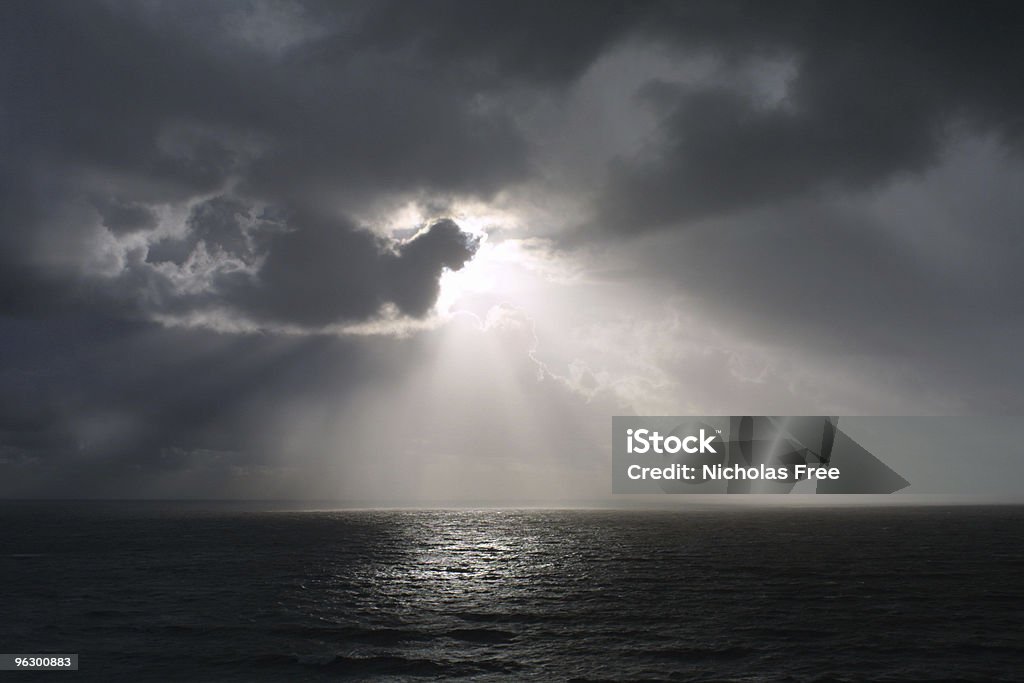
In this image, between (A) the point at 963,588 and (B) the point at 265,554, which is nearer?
(A) the point at 963,588

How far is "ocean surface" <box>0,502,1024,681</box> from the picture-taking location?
35750 millimetres

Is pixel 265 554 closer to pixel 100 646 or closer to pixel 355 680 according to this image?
pixel 100 646

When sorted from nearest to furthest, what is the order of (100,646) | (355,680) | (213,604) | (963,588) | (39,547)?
1. (355,680)
2. (100,646)
3. (213,604)
4. (963,588)
5. (39,547)

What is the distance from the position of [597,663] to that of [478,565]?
49.9m

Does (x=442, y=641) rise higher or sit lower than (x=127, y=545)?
higher

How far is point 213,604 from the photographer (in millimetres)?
53750

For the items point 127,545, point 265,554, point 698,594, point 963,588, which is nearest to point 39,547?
point 127,545

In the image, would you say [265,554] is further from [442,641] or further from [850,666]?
[850,666]

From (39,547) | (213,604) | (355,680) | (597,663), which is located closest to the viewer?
(355,680)

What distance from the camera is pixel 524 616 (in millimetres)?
49406

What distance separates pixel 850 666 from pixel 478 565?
180 feet

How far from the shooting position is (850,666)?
35.5m

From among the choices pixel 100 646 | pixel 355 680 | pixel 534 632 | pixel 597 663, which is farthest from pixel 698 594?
pixel 100 646

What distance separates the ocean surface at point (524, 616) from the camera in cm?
3575
